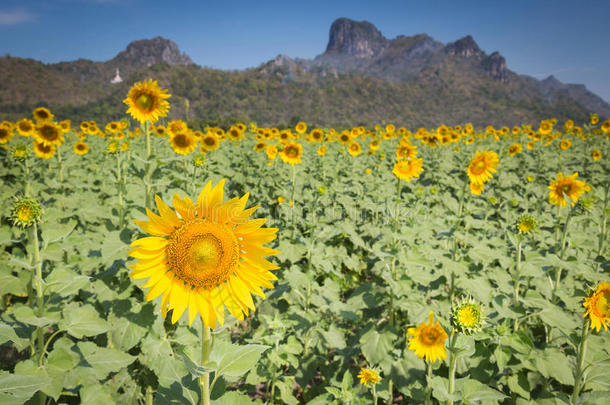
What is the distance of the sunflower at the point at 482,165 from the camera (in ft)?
11.5

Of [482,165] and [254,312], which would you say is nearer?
[254,312]

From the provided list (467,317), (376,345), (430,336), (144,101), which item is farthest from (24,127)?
(467,317)

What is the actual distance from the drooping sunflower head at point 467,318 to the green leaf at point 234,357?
1201 mm

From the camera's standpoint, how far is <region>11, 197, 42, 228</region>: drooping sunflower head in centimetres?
185

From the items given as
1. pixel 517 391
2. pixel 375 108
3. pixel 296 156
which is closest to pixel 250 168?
pixel 296 156

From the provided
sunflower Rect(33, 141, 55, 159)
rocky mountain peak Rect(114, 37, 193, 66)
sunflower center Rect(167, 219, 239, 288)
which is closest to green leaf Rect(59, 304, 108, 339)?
sunflower center Rect(167, 219, 239, 288)

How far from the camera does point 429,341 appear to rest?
2336 mm

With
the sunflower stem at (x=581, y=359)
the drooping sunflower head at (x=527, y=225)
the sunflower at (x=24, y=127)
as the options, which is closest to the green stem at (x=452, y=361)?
the sunflower stem at (x=581, y=359)

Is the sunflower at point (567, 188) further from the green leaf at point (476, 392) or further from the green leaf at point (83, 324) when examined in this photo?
the green leaf at point (83, 324)

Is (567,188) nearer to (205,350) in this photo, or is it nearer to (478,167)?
(478,167)

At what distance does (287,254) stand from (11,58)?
285ft

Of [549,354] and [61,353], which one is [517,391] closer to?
[549,354]

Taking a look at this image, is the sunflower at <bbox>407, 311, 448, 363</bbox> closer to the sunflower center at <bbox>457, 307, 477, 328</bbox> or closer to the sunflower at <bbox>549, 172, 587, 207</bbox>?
the sunflower center at <bbox>457, 307, 477, 328</bbox>

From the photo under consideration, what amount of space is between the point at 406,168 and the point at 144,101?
303 centimetres
